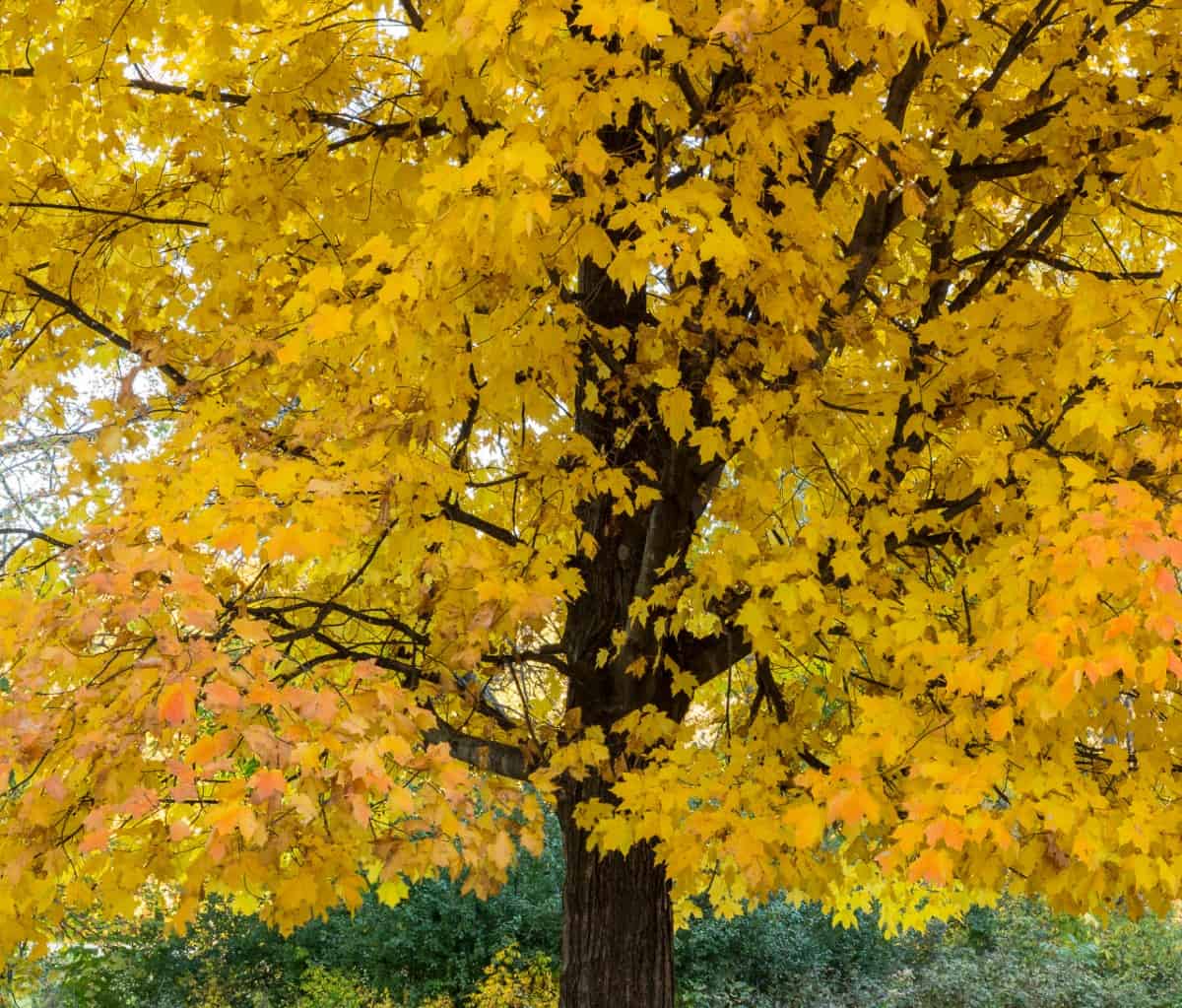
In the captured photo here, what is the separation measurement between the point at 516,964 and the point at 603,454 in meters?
6.80

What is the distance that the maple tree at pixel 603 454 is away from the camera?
2.47 metres

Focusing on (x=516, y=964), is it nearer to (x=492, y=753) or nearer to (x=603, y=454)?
(x=492, y=753)

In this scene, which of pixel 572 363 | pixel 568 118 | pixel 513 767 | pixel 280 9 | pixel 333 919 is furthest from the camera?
pixel 333 919

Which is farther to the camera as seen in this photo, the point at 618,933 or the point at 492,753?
the point at 492,753

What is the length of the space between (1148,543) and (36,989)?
31.6 ft

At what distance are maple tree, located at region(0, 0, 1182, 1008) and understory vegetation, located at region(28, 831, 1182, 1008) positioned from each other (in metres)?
5.05

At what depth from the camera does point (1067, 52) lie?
3869 mm

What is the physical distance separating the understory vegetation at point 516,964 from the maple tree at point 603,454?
505cm

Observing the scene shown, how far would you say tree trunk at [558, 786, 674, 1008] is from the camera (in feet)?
14.6

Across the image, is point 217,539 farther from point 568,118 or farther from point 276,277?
point 276,277

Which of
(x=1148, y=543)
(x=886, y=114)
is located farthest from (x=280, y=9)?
(x=1148, y=543)

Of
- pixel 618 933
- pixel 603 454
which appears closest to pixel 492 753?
pixel 618 933

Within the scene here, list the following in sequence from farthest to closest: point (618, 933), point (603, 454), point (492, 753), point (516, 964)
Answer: point (516, 964), point (492, 753), point (618, 933), point (603, 454)

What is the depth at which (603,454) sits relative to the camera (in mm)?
4102
